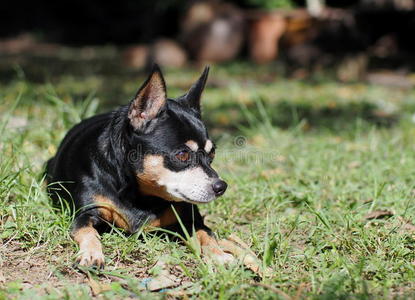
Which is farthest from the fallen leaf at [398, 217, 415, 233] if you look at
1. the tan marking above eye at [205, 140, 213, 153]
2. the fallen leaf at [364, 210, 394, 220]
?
the tan marking above eye at [205, 140, 213, 153]

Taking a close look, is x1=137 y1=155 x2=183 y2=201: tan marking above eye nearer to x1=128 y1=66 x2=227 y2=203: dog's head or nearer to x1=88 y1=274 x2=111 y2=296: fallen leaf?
x1=128 y1=66 x2=227 y2=203: dog's head

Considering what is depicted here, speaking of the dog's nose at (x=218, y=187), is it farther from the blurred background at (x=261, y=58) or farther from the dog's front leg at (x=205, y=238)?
the blurred background at (x=261, y=58)

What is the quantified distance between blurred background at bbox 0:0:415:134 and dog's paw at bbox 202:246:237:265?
11.7ft

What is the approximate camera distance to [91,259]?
285 cm

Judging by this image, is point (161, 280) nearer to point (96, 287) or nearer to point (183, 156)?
point (96, 287)

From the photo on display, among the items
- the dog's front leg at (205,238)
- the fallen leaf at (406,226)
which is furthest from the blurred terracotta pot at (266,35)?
the dog's front leg at (205,238)

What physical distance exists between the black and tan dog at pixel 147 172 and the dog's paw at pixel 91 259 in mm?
157

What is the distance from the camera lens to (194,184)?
314cm

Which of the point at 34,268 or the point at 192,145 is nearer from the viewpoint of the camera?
the point at 34,268

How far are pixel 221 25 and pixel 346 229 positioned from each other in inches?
381

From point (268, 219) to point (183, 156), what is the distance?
2.05ft

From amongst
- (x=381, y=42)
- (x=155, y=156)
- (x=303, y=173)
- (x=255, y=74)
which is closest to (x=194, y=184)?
(x=155, y=156)

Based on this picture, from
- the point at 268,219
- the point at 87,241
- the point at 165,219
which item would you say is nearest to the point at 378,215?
the point at 268,219

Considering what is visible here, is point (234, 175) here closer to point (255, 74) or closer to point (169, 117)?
point (169, 117)
